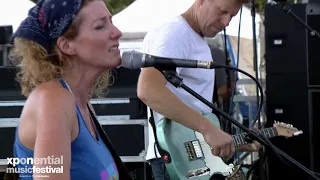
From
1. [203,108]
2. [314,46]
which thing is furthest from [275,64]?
[203,108]

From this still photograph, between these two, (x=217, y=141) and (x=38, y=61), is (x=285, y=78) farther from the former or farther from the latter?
(x=38, y=61)

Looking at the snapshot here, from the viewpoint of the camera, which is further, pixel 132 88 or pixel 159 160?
pixel 132 88

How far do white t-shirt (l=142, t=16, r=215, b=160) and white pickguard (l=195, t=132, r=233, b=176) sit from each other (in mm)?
191

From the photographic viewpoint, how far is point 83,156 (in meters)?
1.88

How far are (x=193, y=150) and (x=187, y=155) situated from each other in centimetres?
6

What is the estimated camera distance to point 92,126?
2119 millimetres

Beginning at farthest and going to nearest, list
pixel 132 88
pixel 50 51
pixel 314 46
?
pixel 314 46, pixel 132 88, pixel 50 51

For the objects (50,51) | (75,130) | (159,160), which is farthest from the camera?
(159,160)

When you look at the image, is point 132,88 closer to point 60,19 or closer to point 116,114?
point 116,114

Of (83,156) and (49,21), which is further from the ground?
(49,21)

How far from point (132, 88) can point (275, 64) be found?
239cm

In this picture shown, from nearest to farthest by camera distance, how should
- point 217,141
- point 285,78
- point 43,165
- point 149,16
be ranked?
1. point 43,165
2. point 217,141
3. point 285,78
4. point 149,16

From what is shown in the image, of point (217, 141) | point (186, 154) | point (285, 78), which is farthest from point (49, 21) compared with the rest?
point (285, 78)

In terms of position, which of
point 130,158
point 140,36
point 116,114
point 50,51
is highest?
point 140,36
